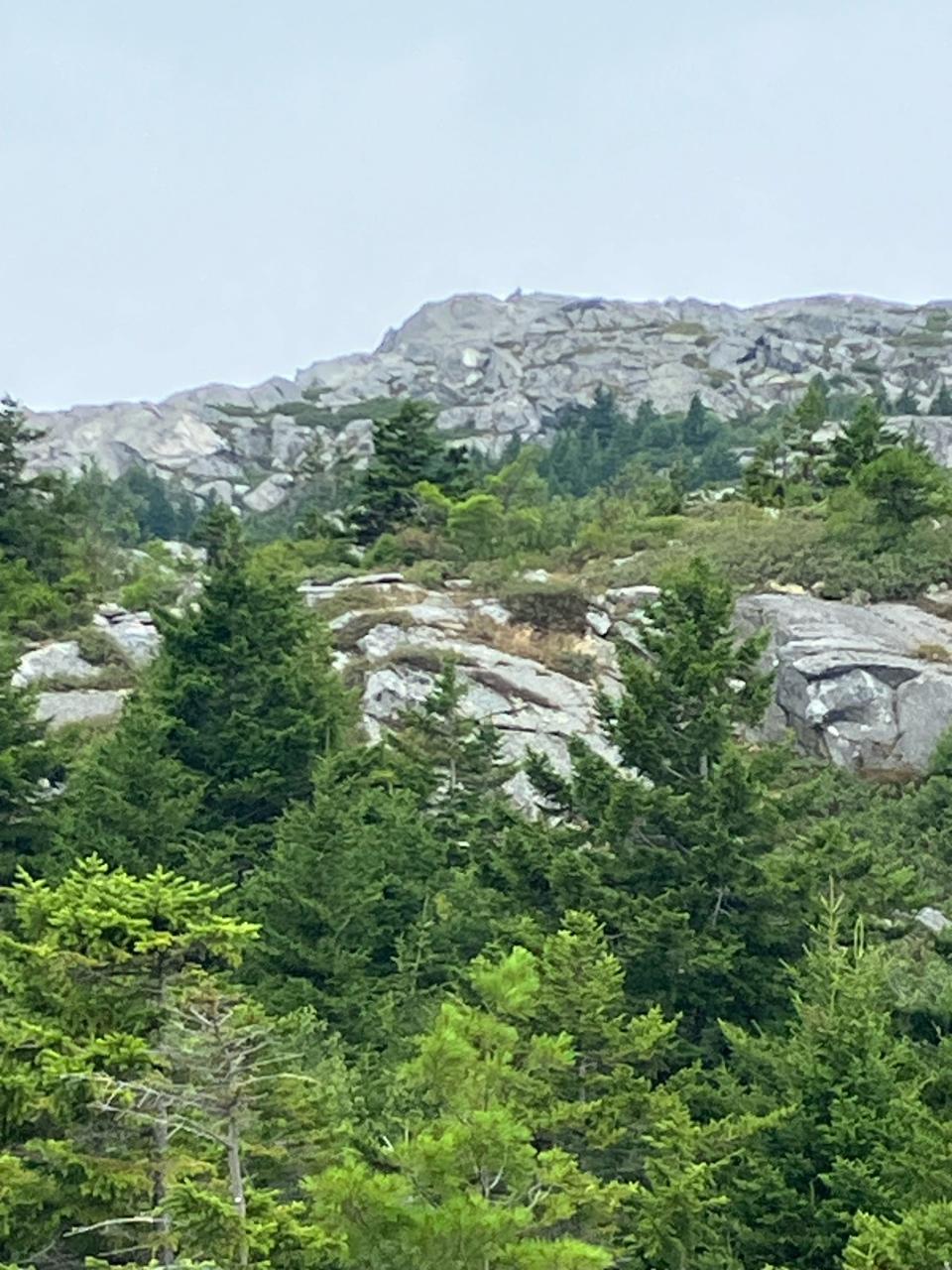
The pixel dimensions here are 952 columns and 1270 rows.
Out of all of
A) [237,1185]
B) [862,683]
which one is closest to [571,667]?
[862,683]

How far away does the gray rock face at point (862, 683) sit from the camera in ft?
89.2

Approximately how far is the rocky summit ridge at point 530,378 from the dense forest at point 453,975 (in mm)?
77222

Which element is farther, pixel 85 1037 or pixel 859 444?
pixel 859 444

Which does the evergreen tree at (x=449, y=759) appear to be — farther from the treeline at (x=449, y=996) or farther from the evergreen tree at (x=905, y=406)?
the evergreen tree at (x=905, y=406)

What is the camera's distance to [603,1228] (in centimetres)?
916

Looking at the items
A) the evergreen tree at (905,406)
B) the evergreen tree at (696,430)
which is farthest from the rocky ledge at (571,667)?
the evergreen tree at (905,406)

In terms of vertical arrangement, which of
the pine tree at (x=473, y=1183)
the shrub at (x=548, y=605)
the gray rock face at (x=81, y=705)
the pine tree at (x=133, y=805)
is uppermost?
the pine tree at (x=473, y=1183)

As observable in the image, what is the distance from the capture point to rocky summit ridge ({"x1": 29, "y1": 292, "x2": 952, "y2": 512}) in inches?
4304

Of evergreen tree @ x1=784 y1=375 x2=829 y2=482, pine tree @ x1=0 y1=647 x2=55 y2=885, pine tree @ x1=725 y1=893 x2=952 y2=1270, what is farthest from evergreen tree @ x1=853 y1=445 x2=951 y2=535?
pine tree @ x1=725 y1=893 x2=952 y2=1270

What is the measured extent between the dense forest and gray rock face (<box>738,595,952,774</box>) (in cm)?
114

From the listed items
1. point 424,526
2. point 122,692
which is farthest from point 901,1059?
point 424,526

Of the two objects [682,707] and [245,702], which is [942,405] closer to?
[245,702]

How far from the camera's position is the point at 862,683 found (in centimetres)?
2811

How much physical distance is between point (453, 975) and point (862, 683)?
15141 mm
